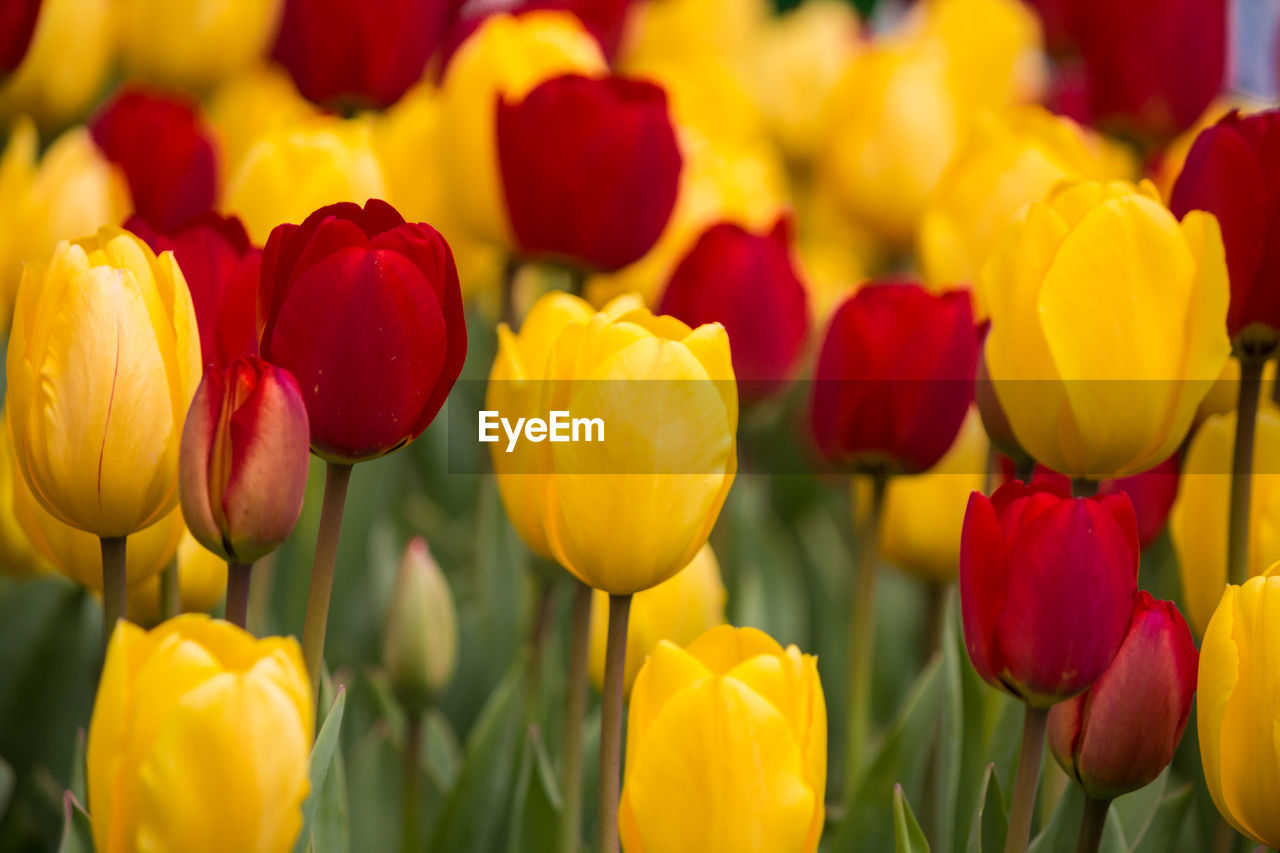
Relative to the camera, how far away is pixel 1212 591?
664 mm

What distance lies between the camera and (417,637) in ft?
2.43

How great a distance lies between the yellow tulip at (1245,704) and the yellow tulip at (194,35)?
99 cm

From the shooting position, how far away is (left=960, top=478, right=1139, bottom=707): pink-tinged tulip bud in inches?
18.6

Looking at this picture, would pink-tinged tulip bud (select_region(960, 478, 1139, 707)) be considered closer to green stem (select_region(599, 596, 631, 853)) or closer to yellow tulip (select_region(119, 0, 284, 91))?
green stem (select_region(599, 596, 631, 853))

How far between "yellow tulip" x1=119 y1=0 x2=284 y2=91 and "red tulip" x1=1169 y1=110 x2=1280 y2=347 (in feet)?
A: 2.83

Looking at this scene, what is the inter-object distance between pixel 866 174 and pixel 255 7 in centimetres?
58

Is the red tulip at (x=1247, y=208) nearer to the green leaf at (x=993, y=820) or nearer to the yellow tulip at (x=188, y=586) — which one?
the green leaf at (x=993, y=820)

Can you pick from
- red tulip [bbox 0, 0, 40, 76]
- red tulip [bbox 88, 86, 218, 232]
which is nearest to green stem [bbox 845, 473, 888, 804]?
red tulip [bbox 88, 86, 218, 232]

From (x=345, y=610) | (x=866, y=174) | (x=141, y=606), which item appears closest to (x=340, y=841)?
(x=141, y=606)

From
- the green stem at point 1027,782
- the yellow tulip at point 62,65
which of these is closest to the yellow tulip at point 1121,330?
the green stem at point 1027,782

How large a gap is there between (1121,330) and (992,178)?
16.1 inches

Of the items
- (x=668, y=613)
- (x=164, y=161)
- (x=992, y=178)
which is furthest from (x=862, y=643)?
(x=164, y=161)

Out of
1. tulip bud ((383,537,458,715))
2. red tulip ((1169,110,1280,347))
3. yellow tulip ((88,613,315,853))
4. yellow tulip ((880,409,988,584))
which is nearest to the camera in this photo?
yellow tulip ((88,613,315,853))

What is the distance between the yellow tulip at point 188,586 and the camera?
64cm
